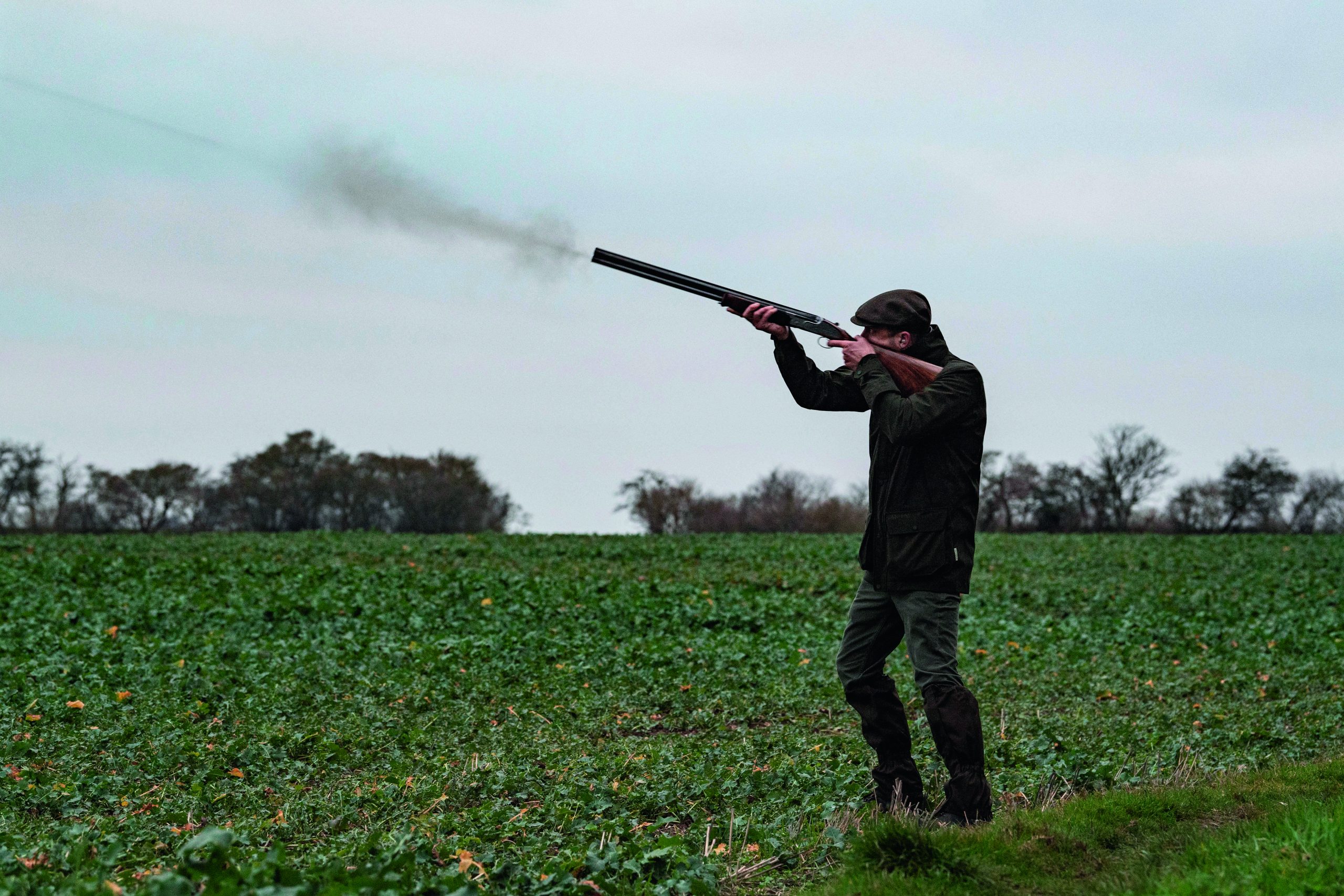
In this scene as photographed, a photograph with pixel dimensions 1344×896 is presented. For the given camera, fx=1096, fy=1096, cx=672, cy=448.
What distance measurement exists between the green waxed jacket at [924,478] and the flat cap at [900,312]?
0.75ft

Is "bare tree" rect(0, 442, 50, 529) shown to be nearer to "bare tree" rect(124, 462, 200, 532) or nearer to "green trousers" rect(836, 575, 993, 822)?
"bare tree" rect(124, 462, 200, 532)

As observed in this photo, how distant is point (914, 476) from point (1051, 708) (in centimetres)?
570

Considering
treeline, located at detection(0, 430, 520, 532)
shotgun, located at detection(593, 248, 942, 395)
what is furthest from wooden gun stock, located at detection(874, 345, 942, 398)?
treeline, located at detection(0, 430, 520, 532)

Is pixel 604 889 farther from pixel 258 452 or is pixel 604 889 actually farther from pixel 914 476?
pixel 258 452

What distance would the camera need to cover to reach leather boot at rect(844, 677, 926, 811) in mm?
5984

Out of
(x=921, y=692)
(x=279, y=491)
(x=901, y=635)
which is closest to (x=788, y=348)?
(x=901, y=635)

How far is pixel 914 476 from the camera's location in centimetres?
574

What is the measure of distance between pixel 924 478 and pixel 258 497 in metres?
39.4

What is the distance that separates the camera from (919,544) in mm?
5590

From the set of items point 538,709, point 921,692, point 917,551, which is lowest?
point 538,709

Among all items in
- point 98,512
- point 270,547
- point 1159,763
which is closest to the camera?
point 1159,763

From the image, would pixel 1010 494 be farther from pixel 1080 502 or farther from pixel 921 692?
pixel 921 692

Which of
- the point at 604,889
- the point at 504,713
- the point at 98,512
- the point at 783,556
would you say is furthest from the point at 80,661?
the point at 98,512

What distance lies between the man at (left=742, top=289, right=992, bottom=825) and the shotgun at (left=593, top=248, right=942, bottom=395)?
0.32ft
